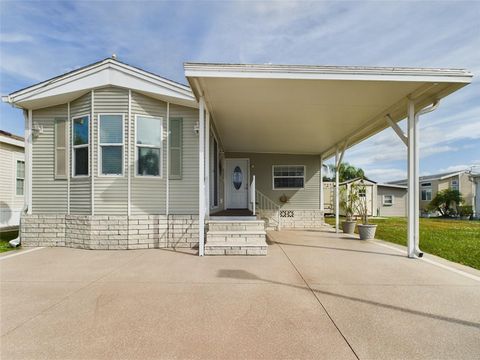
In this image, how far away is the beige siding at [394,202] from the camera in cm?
2305

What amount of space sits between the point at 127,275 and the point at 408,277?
169 inches

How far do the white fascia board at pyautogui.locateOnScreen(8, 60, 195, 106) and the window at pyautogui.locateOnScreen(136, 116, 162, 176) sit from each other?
741mm

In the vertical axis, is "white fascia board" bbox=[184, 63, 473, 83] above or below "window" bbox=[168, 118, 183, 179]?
above

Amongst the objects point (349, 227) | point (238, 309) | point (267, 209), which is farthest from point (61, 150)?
point (349, 227)

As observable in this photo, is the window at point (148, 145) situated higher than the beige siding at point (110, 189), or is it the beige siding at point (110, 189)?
the window at point (148, 145)

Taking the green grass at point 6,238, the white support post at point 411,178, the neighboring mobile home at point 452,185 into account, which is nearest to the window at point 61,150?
the green grass at point 6,238

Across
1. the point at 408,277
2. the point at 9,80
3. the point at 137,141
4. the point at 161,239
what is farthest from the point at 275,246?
the point at 9,80

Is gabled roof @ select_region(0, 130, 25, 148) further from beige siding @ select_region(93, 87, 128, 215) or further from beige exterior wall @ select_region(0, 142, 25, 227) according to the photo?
beige siding @ select_region(93, 87, 128, 215)

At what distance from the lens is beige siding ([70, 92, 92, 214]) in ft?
21.5

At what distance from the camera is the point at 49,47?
344 inches

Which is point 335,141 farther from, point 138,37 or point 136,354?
point 136,354

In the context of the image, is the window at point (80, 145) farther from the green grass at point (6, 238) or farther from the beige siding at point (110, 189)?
the green grass at point (6, 238)

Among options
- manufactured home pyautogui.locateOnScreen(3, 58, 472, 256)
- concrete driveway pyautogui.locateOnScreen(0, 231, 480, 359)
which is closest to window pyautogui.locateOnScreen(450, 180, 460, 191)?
manufactured home pyautogui.locateOnScreen(3, 58, 472, 256)

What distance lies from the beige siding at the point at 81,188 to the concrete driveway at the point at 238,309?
5.36 feet
